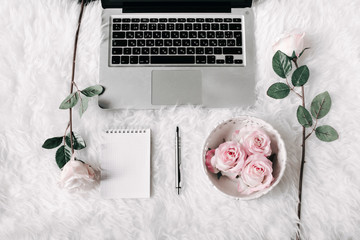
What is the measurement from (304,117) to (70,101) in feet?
1.70

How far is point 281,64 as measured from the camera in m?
0.61

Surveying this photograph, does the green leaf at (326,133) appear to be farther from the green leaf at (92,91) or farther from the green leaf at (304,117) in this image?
the green leaf at (92,91)

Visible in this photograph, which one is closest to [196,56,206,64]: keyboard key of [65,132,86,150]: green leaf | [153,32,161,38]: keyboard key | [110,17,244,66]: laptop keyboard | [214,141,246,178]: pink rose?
[110,17,244,66]: laptop keyboard

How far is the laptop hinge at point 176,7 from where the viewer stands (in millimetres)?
645

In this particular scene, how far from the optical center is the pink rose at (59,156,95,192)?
55cm

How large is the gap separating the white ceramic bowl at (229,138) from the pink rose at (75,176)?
0.24 metres

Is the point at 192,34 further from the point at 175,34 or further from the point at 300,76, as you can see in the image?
the point at 300,76

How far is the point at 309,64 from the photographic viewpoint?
647 millimetres

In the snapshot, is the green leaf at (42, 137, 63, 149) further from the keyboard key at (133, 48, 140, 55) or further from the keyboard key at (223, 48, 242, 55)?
the keyboard key at (223, 48, 242, 55)

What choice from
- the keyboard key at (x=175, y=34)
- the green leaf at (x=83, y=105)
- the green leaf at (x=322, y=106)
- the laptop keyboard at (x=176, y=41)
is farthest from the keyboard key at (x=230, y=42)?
the green leaf at (x=83, y=105)

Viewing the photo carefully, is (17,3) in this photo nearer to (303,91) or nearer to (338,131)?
(303,91)

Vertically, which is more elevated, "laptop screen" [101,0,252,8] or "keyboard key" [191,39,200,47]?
"laptop screen" [101,0,252,8]

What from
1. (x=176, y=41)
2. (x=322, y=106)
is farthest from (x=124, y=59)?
(x=322, y=106)

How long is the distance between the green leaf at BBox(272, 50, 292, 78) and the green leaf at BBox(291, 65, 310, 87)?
0.02 meters
